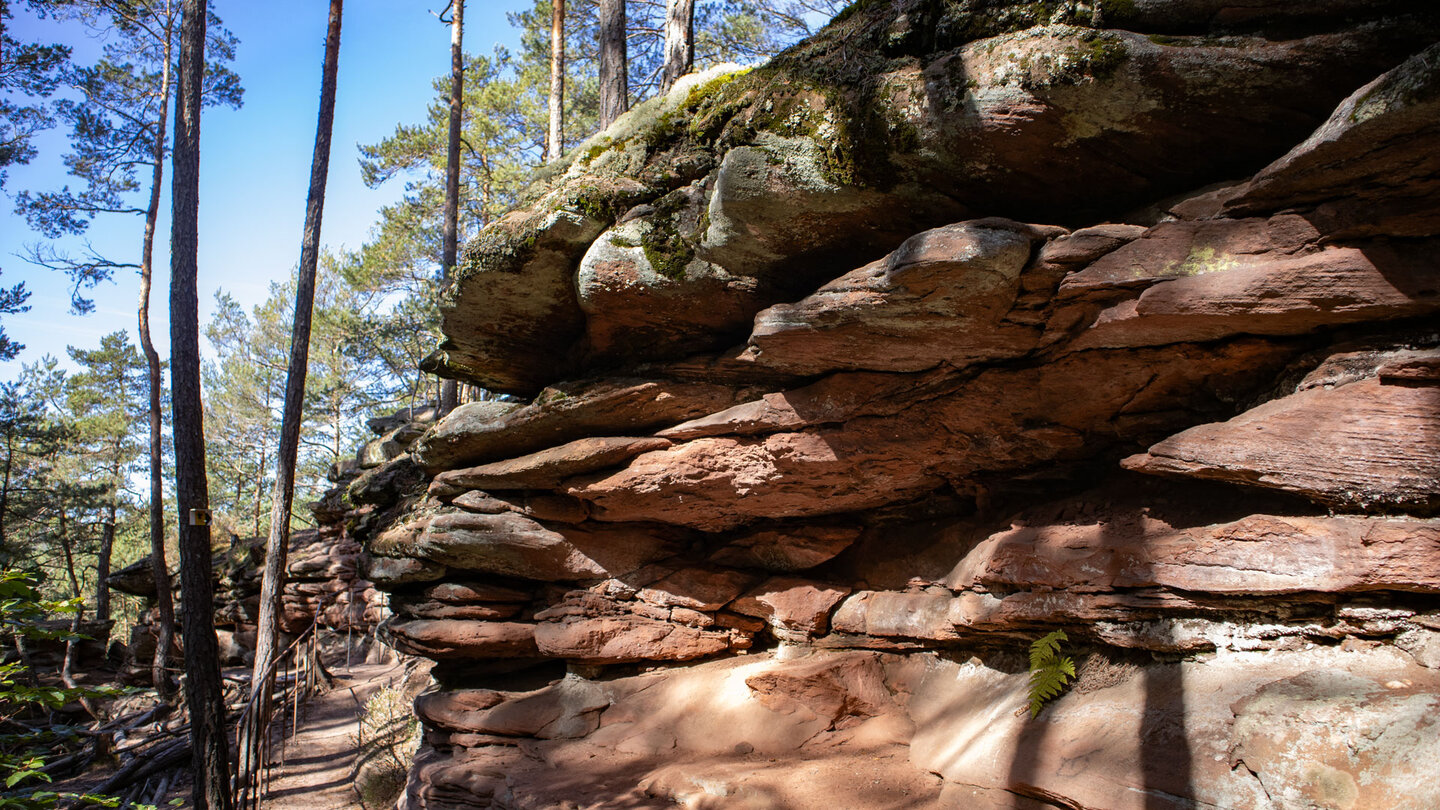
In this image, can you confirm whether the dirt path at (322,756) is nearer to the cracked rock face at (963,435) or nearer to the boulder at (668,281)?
the cracked rock face at (963,435)

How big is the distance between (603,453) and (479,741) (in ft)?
10.9

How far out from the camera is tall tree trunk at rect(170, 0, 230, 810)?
7848 mm

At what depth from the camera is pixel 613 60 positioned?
31.6ft

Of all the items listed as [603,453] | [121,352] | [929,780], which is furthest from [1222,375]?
[121,352]

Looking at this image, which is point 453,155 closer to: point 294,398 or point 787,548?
point 294,398

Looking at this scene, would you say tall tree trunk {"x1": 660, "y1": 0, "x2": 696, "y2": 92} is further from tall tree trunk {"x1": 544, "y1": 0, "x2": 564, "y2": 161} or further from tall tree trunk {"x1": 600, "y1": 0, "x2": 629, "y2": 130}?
tall tree trunk {"x1": 544, "y1": 0, "x2": 564, "y2": 161}

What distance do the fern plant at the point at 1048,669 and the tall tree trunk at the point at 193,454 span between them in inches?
330

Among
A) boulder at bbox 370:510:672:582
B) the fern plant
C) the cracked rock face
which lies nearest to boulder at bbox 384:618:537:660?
the cracked rock face

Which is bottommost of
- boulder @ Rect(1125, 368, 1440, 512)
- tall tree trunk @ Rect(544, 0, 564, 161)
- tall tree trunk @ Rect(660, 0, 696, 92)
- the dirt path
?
the dirt path

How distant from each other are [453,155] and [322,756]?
1151 centimetres

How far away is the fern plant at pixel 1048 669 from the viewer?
473 cm

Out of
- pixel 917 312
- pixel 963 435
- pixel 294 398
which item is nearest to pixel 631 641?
pixel 963 435

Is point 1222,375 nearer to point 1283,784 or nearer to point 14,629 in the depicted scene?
point 1283,784

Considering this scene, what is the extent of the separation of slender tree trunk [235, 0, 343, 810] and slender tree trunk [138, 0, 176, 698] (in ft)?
18.6
